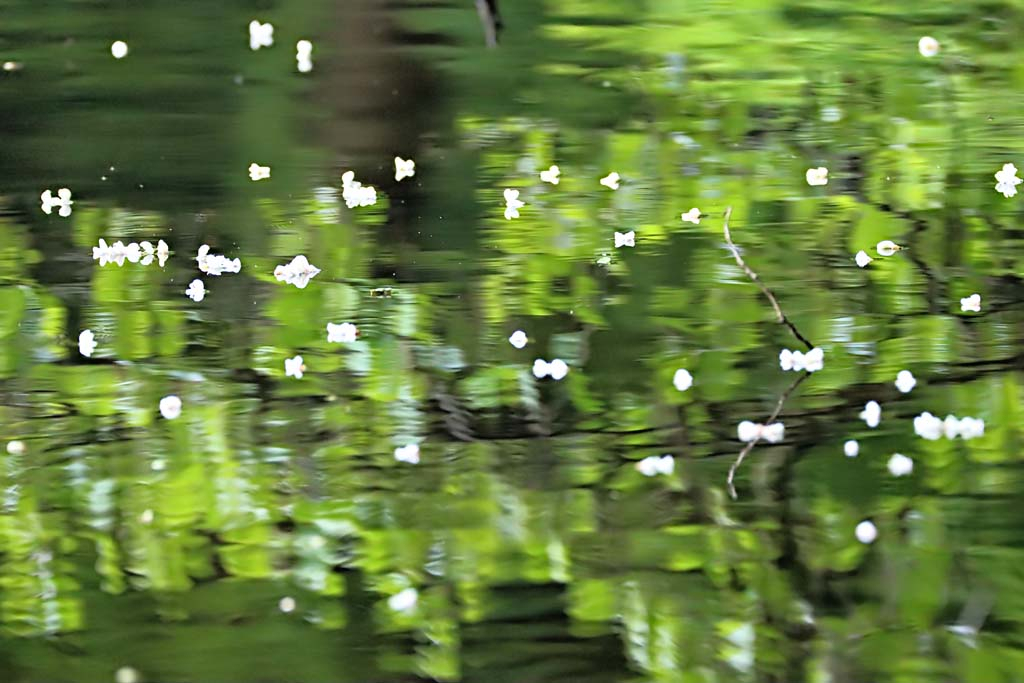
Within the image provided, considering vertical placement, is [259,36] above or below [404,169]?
above

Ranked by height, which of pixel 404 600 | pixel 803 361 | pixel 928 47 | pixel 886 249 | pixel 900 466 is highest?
pixel 928 47

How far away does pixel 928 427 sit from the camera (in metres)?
0.86

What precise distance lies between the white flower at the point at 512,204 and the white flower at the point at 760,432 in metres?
0.33

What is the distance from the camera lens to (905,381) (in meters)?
0.87

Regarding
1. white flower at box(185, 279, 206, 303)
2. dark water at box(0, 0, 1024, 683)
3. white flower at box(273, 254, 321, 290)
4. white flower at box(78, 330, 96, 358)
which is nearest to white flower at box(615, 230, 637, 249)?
dark water at box(0, 0, 1024, 683)

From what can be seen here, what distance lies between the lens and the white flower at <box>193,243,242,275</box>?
0.94 meters

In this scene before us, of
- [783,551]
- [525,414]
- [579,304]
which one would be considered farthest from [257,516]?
[783,551]

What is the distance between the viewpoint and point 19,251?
0.95 m

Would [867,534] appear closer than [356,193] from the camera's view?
Yes

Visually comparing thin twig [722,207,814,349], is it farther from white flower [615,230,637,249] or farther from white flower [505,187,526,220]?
white flower [505,187,526,220]

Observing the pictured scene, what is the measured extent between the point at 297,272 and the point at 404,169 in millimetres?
168

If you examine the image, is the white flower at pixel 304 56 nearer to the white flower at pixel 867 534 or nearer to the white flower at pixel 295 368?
the white flower at pixel 295 368

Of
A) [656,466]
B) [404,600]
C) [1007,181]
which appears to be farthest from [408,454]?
[1007,181]

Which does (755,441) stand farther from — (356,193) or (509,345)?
(356,193)
